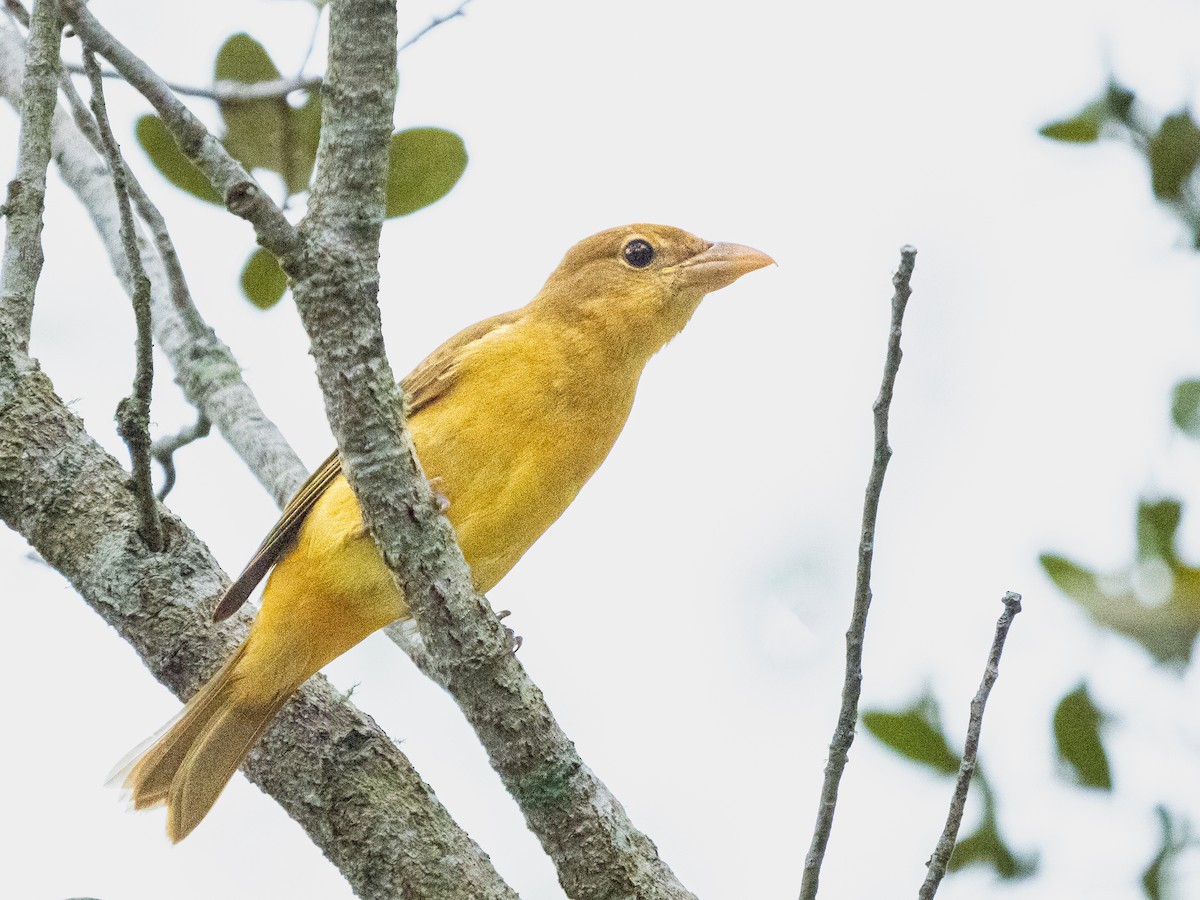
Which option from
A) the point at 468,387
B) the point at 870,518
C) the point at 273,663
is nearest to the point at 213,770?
the point at 273,663

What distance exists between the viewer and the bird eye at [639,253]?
16.7 feet

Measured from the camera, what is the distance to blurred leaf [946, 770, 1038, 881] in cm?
307

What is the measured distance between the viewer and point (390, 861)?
326cm

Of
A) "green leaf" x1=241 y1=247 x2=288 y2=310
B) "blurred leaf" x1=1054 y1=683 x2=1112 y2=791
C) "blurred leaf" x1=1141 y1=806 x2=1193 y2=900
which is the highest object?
"green leaf" x1=241 y1=247 x2=288 y2=310

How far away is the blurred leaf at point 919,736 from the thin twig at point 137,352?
5.67ft

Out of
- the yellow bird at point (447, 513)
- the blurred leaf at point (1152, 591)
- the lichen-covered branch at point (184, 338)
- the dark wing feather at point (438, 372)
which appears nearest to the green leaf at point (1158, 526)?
the blurred leaf at point (1152, 591)

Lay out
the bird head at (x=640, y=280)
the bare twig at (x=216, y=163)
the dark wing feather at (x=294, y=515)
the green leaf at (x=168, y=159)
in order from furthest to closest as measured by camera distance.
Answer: the bird head at (x=640, y=280), the green leaf at (x=168, y=159), the dark wing feather at (x=294, y=515), the bare twig at (x=216, y=163)

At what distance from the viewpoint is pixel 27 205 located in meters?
3.57

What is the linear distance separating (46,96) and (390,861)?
1.98 meters

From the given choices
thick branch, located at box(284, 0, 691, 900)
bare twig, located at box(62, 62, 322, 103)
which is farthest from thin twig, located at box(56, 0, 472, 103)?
thick branch, located at box(284, 0, 691, 900)

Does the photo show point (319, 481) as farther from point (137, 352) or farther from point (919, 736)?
point (919, 736)

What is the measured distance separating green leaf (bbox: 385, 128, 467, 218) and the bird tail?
149cm

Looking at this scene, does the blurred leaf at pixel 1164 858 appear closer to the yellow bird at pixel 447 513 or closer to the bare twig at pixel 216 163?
the yellow bird at pixel 447 513

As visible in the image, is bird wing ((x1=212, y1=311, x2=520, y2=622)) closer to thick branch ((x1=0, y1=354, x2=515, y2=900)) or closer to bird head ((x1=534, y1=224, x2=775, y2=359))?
thick branch ((x1=0, y1=354, x2=515, y2=900))
